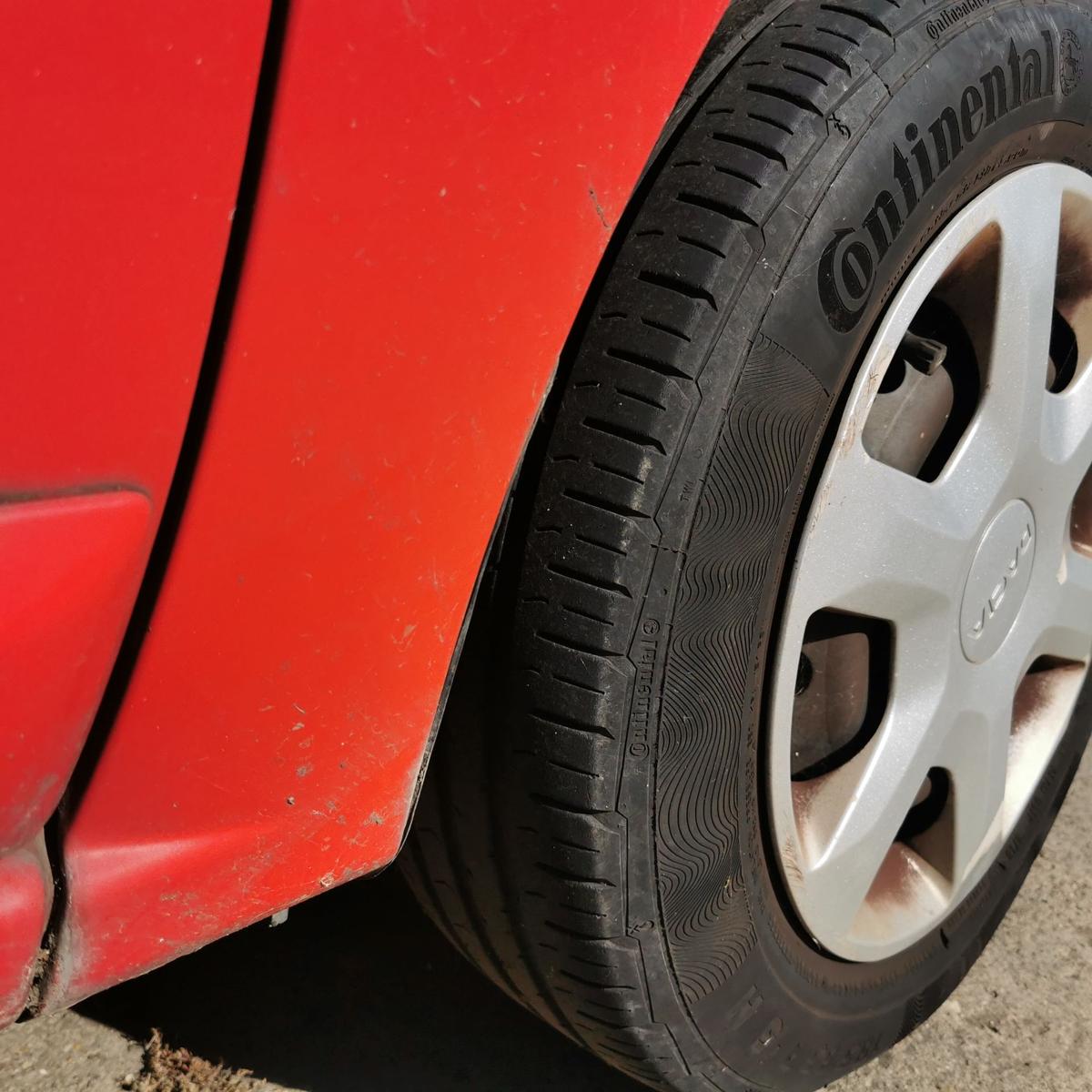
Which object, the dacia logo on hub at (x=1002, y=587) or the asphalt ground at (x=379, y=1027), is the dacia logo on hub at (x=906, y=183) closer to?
the dacia logo on hub at (x=1002, y=587)

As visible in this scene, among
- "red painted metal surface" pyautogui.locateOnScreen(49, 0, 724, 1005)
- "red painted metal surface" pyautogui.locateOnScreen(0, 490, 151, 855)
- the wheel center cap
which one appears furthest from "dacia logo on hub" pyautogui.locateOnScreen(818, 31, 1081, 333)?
"red painted metal surface" pyautogui.locateOnScreen(0, 490, 151, 855)

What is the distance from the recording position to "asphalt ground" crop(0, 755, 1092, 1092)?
1.56 m

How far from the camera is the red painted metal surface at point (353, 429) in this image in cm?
81

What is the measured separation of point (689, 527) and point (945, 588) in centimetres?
44

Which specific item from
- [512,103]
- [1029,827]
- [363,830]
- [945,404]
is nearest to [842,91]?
[512,103]

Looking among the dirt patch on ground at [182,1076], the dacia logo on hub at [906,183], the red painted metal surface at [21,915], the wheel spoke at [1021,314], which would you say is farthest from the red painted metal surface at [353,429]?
the dirt patch on ground at [182,1076]

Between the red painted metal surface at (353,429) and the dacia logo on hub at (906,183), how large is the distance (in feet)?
0.76

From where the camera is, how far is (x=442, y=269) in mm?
880

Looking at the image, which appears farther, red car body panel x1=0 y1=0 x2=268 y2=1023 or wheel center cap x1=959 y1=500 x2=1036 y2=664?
wheel center cap x1=959 y1=500 x2=1036 y2=664

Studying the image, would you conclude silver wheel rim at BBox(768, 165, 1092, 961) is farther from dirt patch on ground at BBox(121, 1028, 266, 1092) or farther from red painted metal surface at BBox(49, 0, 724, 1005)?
dirt patch on ground at BBox(121, 1028, 266, 1092)

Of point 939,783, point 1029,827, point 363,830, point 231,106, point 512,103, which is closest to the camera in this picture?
point 231,106

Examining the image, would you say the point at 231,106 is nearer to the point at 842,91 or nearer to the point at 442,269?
the point at 442,269

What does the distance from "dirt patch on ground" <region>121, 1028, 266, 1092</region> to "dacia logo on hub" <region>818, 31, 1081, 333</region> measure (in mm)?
1140

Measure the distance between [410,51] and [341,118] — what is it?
0.22ft
